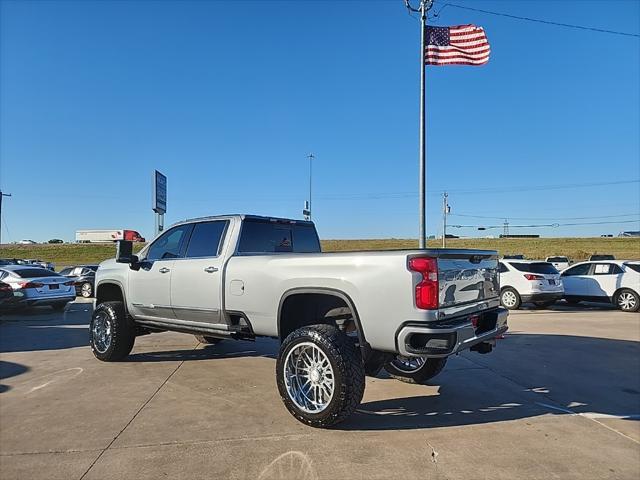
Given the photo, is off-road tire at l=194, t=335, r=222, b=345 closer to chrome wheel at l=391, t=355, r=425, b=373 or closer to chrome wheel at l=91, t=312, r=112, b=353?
chrome wheel at l=91, t=312, r=112, b=353

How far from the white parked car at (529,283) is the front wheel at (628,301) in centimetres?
155

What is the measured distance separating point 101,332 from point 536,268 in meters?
12.0

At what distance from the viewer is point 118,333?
6.46 meters

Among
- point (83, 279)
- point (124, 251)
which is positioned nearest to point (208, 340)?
point (124, 251)

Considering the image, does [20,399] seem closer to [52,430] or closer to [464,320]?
[52,430]

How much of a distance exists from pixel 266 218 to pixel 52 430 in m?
3.13

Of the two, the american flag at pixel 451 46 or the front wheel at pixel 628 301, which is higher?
the american flag at pixel 451 46

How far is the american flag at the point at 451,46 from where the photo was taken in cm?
1392

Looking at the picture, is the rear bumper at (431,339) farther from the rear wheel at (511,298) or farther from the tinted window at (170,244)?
the rear wheel at (511,298)

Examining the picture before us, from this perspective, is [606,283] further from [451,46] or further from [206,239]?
[206,239]

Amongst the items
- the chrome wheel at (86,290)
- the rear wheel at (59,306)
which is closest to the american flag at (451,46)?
the rear wheel at (59,306)

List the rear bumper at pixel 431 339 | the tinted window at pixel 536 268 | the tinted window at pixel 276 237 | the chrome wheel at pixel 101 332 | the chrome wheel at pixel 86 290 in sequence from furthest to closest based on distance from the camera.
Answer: the chrome wheel at pixel 86 290 → the tinted window at pixel 536 268 → the chrome wheel at pixel 101 332 → the tinted window at pixel 276 237 → the rear bumper at pixel 431 339

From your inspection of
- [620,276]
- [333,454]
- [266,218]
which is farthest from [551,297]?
[333,454]

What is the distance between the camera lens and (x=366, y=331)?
400 cm
